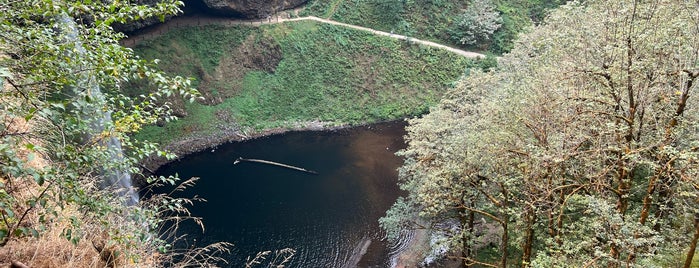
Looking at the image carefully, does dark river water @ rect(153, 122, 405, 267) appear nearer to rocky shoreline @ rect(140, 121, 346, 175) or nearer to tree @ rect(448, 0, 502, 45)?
rocky shoreline @ rect(140, 121, 346, 175)

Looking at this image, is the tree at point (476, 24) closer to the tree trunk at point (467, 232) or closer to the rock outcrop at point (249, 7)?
the rock outcrop at point (249, 7)

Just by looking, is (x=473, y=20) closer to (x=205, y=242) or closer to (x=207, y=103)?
(x=207, y=103)

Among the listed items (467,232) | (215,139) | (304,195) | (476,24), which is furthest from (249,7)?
(467,232)

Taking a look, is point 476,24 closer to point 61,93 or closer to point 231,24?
point 231,24

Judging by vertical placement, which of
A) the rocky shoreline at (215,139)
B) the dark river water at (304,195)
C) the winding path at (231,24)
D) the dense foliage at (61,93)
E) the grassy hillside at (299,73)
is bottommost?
the dark river water at (304,195)

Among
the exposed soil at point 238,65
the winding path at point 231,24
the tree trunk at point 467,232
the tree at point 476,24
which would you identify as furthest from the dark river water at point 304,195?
the tree at point 476,24
